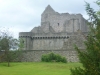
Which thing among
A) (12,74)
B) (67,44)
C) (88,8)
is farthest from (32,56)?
(88,8)

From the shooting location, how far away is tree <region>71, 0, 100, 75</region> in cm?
680

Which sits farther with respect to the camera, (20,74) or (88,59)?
(20,74)

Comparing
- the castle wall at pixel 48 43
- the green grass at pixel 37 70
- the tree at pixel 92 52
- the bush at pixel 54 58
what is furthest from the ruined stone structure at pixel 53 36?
the tree at pixel 92 52

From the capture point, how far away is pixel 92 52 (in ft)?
22.8

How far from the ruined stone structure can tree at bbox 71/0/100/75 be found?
27199mm

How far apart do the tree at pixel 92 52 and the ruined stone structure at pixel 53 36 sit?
2720 centimetres

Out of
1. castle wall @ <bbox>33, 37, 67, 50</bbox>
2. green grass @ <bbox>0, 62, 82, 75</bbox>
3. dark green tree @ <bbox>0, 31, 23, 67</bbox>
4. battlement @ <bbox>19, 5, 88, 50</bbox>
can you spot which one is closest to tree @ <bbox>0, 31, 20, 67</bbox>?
dark green tree @ <bbox>0, 31, 23, 67</bbox>

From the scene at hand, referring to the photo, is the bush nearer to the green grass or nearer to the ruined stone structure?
the ruined stone structure

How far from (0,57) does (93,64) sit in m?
24.8

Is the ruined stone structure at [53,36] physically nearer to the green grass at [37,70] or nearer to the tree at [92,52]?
the green grass at [37,70]

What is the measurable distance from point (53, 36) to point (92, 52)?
158ft

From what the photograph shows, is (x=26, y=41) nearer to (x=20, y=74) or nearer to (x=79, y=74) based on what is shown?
(x=20, y=74)

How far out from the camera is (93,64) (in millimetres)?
6828

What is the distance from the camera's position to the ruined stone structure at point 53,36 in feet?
118
